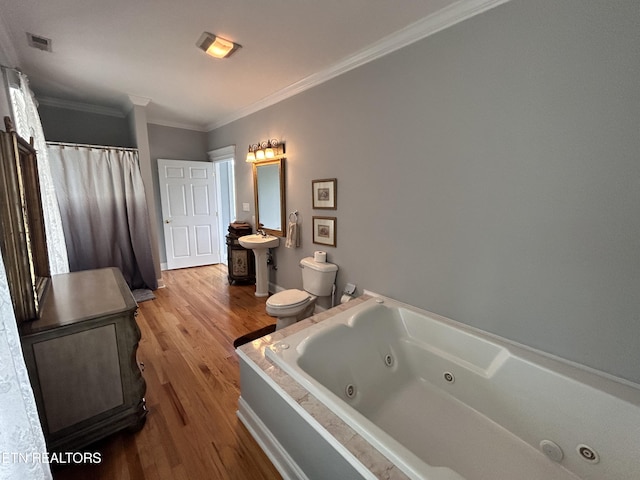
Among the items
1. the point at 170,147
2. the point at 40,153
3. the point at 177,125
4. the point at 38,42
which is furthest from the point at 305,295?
the point at 177,125

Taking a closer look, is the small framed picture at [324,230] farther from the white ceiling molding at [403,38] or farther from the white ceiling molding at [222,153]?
the white ceiling molding at [222,153]

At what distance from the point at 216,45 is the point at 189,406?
2.56 meters

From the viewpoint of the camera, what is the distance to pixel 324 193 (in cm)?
266

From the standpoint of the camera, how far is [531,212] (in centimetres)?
147

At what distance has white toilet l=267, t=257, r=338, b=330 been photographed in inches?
90.7

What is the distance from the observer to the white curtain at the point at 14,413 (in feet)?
2.12

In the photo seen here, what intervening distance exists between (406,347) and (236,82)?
9.60ft

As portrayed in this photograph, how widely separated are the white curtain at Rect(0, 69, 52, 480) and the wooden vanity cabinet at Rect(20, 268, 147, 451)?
0.63 m

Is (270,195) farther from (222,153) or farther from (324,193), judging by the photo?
(222,153)

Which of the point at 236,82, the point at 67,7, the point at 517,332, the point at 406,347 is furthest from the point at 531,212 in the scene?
the point at 67,7

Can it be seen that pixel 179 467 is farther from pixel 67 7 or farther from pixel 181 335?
pixel 67 7

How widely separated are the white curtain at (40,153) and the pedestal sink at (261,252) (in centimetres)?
164

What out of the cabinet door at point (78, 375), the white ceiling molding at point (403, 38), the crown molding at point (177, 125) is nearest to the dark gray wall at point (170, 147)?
the crown molding at point (177, 125)

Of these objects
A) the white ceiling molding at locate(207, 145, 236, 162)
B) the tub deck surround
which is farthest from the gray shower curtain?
the tub deck surround
